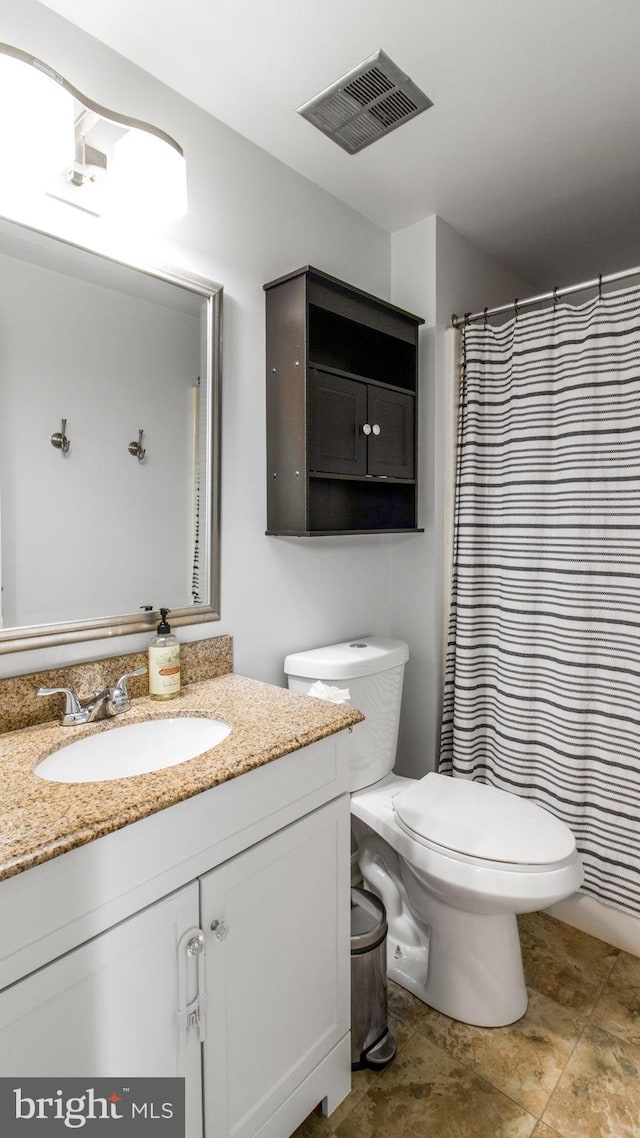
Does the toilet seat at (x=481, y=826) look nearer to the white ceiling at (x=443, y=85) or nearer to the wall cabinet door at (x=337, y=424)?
the wall cabinet door at (x=337, y=424)

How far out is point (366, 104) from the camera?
1509 millimetres

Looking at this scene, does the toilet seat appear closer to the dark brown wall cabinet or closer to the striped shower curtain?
the striped shower curtain

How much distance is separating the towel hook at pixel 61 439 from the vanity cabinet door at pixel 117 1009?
2.98 ft

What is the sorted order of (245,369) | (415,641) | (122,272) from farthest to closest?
(415,641), (245,369), (122,272)

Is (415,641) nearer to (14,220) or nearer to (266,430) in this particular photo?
(266,430)

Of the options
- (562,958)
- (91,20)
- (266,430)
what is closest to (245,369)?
(266,430)

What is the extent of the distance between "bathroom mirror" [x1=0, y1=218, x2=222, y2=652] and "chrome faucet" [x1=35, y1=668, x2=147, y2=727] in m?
0.12

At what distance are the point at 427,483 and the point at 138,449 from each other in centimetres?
111

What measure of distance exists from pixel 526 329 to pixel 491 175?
1.59 ft

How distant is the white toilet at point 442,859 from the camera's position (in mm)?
1347

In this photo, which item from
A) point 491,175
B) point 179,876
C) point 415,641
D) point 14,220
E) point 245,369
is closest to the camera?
point 179,876

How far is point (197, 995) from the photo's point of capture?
0.92 m

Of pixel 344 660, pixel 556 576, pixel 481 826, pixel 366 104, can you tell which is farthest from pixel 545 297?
pixel 481 826

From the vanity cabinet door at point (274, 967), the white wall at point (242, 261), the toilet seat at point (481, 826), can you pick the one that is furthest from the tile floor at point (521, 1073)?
the white wall at point (242, 261)
